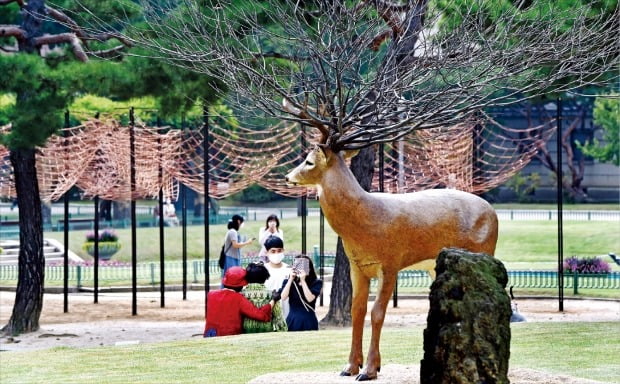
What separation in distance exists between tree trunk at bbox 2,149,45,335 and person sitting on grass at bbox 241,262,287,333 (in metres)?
5.67

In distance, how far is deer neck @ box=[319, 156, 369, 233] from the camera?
10.1m

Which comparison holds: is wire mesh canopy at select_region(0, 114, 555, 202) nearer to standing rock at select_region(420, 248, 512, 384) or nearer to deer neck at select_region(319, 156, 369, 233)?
deer neck at select_region(319, 156, 369, 233)

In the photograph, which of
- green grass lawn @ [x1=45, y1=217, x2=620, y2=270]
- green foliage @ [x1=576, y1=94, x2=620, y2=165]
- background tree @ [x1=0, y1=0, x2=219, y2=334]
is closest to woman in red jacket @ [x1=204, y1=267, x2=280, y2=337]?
background tree @ [x1=0, y1=0, x2=219, y2=334]

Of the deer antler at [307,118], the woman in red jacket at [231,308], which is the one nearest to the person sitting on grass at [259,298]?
the woman in red jacket at [231,308]

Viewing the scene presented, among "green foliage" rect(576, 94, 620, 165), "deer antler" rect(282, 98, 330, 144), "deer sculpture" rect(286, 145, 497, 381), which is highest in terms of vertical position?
"green foliage" rect(576, 94, 620, 165)

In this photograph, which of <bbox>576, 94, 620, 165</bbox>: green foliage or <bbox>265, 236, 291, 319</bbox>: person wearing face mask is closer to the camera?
<bbox>265, 236, 291, 319</bbox>: person wearing face mask

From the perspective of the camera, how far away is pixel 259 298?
42.9 feet

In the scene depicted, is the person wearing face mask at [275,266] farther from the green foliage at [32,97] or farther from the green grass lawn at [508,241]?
the green grass lawn at [508,241]

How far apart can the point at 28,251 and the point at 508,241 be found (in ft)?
61.4

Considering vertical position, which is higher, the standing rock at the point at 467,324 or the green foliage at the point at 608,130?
the green foliage at the point at 608,130

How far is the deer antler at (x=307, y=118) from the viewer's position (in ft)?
34.3

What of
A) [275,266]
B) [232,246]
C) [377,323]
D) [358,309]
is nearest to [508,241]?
[232,246]

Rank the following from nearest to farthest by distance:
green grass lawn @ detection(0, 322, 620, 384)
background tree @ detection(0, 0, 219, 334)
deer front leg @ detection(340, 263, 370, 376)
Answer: deer front leg @ detection(340, 263, 370, 376), green grass lawn @ detection(0, 322, 620, 384), background tree @ detection(0, 0, 219, 334)

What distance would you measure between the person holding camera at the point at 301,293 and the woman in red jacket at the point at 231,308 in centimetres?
22
